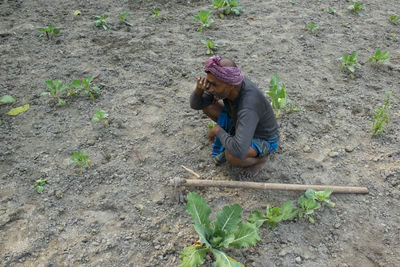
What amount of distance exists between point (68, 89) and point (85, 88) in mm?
326

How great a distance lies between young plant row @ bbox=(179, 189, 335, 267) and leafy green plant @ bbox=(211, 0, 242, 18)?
4.23 meters

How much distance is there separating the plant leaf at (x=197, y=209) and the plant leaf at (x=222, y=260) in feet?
0.75

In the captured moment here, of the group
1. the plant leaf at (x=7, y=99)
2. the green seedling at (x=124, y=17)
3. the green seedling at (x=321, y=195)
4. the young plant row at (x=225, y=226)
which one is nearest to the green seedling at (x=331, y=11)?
the green seedling at (x=124, y=17)

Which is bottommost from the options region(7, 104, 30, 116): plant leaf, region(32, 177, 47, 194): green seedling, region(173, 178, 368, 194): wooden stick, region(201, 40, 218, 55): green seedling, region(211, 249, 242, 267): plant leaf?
region(32, 177, 47, 194): green seedling

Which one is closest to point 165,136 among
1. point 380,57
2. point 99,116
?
point 99,116

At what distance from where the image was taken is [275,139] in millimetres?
3094

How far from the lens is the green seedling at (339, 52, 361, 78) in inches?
178

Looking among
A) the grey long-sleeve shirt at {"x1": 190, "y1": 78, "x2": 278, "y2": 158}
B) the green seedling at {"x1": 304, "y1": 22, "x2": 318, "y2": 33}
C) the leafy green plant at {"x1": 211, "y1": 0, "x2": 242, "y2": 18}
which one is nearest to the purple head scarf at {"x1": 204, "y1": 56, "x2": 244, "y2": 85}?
the grey long-sleeve shirt at {"x1": 190, "y1": 78, "x2": 278, "y2": 158}

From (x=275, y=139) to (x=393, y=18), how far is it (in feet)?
14.5

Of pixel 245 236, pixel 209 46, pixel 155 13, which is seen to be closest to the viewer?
pixel 245 236

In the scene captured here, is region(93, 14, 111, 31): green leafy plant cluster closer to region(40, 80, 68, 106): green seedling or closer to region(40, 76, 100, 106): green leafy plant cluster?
region(40, 76, 100, 106): green leafy plant cluster

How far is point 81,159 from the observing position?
121 inches

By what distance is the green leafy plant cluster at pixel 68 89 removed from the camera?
12.8ft

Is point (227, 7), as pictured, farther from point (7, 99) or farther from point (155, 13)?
point (7, 99)
